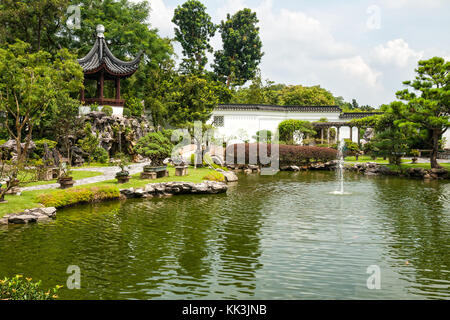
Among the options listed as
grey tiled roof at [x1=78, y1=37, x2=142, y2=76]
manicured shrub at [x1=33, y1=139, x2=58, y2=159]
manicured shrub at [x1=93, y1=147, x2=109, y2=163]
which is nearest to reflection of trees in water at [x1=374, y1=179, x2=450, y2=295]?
manicured shrub at [x1=93, y1=147, x2=109, y2=163]

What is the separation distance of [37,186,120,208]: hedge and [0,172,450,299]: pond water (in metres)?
0.53

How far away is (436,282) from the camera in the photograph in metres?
6.83

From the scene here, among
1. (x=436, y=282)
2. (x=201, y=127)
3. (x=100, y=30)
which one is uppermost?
(x=100, y=30)

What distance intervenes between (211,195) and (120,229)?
22.1 feet

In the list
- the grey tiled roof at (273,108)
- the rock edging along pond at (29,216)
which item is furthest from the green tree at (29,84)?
the grey tiled roof at (273,108)

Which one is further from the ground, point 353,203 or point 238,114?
point 238,114

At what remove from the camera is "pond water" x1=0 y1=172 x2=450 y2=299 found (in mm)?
6621

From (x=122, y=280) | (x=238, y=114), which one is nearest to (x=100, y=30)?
(x=238, y=114)

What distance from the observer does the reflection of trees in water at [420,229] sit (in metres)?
7.38

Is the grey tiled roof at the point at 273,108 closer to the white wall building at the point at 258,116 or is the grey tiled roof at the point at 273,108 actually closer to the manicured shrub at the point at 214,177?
the white wall building at the point at 258,116

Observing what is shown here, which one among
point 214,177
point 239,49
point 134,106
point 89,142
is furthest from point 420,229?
point 239,49

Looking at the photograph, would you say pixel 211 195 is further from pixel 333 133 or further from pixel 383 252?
pixel 333 133

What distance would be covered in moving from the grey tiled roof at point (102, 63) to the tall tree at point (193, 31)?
14.6 meters
